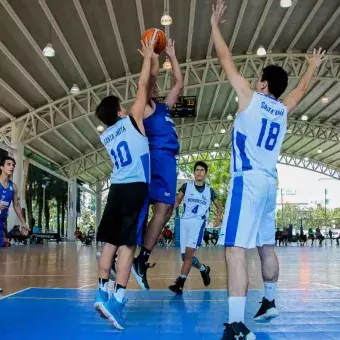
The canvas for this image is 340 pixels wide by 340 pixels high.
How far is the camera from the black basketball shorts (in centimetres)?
352

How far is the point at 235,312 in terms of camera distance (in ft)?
9.29

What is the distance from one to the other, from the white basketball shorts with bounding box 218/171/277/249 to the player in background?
2488 millimetres

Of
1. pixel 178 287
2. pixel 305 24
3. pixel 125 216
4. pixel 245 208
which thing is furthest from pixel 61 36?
pixel 245 208

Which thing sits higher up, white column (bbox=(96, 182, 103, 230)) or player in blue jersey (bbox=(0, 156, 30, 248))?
white column (bbox=(96, 182, 103, 230))

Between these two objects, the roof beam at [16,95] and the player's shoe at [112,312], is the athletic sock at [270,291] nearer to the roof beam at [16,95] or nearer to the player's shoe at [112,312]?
the player's shoe at [112,312]

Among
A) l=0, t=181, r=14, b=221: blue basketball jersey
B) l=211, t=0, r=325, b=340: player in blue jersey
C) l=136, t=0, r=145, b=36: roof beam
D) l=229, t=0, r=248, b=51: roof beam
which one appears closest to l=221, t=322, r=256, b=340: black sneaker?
l=211, t=0, r=325, b=340: player in blue jersey

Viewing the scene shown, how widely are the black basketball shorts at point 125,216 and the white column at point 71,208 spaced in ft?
99.9

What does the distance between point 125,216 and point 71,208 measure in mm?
31225

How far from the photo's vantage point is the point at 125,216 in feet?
11.6

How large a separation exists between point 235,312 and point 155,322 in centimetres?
94

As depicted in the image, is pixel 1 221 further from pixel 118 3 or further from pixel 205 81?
pixel 205 81

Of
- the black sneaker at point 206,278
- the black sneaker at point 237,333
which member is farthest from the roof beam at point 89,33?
the black sneaker at point 237,333

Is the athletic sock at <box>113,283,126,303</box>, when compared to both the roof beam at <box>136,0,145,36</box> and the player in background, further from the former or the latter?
the roof beam at <box>136,0,145,36</box>

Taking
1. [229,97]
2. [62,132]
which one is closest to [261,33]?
[229,97]
